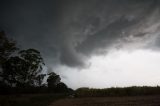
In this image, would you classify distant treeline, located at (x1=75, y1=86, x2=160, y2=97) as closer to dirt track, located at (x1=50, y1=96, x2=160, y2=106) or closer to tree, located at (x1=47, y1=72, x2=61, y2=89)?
dirt track, located at (x1=50, y1=96, x2=160, y2=106)

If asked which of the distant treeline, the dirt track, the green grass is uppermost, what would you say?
the distant treeline

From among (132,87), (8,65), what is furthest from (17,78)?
(132,87)

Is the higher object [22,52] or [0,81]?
[22,52]

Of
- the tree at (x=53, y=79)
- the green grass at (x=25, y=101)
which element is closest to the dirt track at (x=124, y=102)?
the green grass at (x=25, y=101)

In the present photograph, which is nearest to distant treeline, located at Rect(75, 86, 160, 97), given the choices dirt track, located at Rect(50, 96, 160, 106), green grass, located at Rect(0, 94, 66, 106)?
green grass, located at Rect(0, 94, 66, 106)

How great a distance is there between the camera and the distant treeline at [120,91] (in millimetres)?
43344

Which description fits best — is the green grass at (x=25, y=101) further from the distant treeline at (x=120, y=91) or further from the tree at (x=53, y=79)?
the tree at (x=53, y=79)

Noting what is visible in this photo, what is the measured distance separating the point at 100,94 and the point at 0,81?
41764 millimetres

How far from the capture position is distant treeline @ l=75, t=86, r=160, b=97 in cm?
4334

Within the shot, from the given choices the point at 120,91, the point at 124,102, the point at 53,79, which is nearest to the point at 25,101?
the point at 124,102

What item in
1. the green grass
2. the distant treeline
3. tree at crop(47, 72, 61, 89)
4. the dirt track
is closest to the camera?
the dirt track

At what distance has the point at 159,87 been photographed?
43469 mm

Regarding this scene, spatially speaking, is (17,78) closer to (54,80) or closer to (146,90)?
(54,80)

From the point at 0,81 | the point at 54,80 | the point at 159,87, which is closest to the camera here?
the point at 159,87
